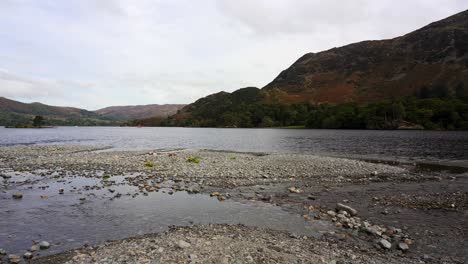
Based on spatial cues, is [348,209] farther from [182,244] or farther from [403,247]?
[182,244]

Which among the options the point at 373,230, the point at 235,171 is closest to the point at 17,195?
the point at 235,171

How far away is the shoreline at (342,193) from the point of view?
1261 cm

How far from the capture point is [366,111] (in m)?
170

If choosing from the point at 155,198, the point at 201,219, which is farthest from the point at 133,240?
the point at 155,198

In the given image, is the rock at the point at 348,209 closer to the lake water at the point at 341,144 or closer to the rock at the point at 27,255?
the rock at the point at 27,255

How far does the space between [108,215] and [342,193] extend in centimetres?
1629

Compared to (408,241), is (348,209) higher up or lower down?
higher up

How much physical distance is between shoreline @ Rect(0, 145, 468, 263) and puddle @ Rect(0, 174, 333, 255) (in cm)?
107

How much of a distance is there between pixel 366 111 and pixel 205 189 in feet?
550

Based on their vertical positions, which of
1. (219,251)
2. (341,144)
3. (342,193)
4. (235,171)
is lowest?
(341,144)

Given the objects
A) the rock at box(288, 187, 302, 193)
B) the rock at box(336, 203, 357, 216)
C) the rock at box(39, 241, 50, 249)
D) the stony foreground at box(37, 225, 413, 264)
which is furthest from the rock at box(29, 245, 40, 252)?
the rock at box(288, 187, 302, 193)

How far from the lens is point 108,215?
16.1 metres

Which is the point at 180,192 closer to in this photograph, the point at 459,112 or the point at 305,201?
the point at 305,201

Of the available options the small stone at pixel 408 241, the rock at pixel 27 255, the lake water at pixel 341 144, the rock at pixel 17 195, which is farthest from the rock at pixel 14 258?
the lake water at pixel 341 144
